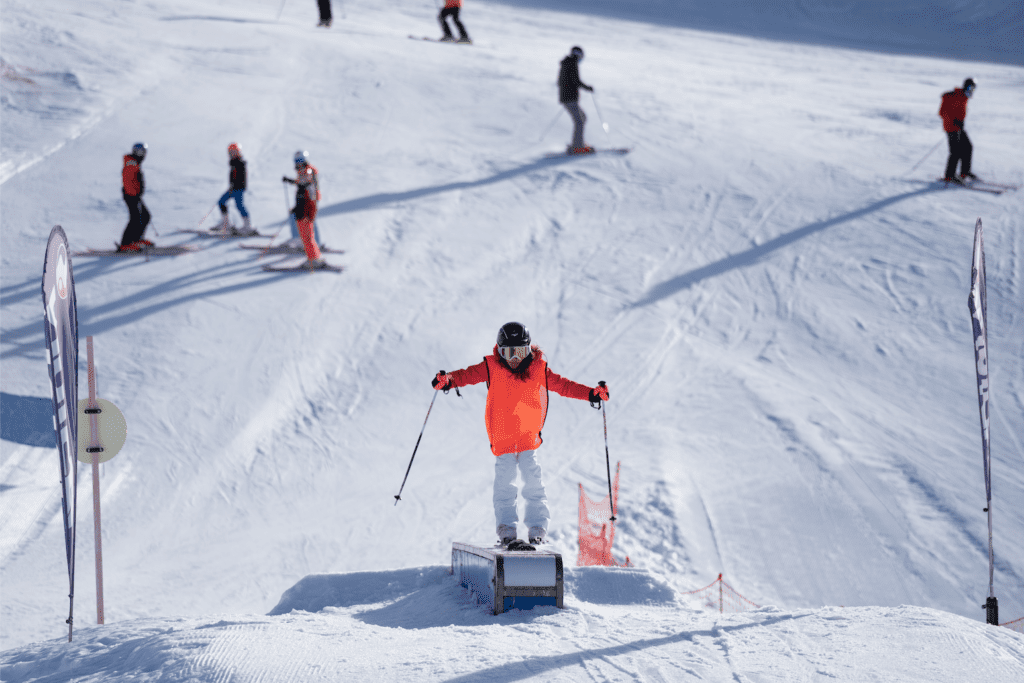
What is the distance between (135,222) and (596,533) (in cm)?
697

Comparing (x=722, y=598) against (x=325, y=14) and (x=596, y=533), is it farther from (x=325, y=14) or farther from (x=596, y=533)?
(x=325, y=14)

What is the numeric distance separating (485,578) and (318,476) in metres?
3.38

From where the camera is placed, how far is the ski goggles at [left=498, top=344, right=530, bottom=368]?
4.34 m

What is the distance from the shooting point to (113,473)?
6.99m

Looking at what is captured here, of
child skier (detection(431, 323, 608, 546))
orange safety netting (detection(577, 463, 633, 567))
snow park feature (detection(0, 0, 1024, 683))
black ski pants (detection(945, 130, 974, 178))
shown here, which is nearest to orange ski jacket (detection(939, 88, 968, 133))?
black ski pants (detection(945, 130, 974, 178))

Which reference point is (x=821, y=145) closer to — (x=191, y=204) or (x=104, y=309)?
(x=191, y=204)

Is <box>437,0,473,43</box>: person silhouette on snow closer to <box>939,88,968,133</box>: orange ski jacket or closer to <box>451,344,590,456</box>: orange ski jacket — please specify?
<box>939,88,968,133</box>: orange ski jacket

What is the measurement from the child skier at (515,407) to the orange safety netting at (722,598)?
197 centimetres

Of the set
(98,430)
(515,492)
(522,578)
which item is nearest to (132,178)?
(98,430)

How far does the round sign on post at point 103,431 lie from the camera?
4410 mm

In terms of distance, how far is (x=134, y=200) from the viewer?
33.5 feet

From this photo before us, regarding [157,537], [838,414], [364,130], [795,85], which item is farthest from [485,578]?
[795,85]

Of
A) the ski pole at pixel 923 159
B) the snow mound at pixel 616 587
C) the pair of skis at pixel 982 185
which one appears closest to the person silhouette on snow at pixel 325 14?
the ski pole at pixel 923 159

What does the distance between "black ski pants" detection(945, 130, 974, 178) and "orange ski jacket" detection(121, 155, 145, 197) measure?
36.2 feet
